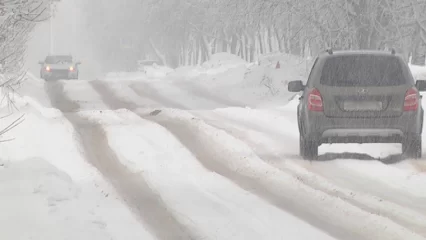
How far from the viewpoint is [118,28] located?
239 feet

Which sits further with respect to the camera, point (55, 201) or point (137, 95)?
point (137, 95)

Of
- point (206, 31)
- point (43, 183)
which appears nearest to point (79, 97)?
point (43, 183)

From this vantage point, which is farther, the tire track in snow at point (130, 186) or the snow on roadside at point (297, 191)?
the tire track in snow at point (130, 186)

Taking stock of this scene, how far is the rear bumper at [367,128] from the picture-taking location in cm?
1077

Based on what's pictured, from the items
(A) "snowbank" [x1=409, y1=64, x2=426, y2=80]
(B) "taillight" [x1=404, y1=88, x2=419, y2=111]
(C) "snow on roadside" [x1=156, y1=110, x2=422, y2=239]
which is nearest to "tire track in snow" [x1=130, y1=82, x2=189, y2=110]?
(A) "snowbank" [x1=409, y1=64, x2=426, y2=80]

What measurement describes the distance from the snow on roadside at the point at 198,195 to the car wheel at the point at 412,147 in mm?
3145

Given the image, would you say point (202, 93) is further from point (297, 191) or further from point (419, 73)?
point (297, 191)

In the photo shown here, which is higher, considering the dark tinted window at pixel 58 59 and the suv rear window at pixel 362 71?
the suv rear window at pixel 362 71

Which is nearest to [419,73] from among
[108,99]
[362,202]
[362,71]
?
[108,99]

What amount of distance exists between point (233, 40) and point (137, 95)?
35207mm

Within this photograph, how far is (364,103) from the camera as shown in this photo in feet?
35.4

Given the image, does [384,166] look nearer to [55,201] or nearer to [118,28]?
[55,201]

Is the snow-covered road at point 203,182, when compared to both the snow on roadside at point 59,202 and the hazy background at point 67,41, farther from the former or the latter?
the hazy background at point 67,41

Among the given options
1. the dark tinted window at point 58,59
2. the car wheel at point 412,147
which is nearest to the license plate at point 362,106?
the car wheel at point 412,147
